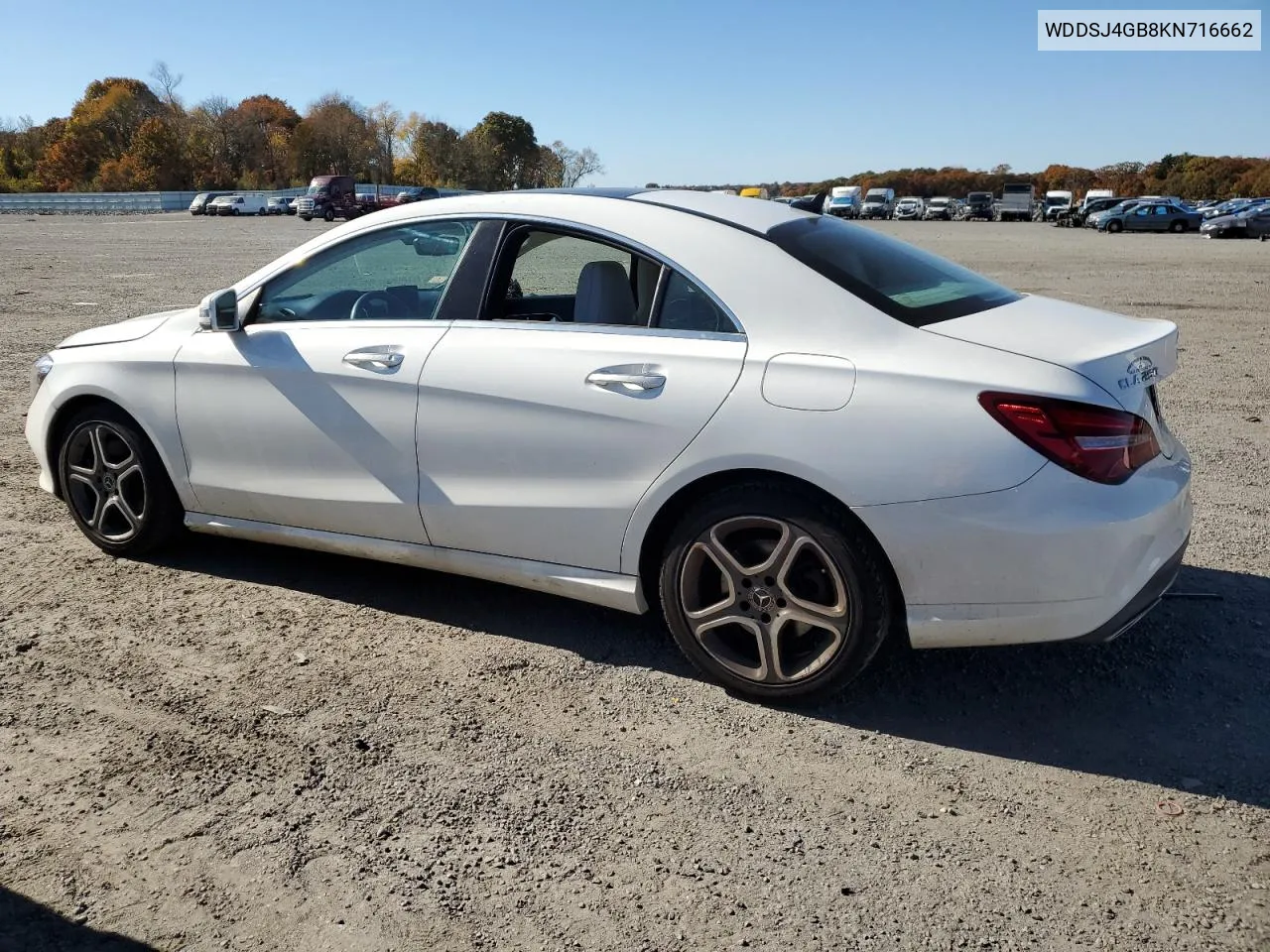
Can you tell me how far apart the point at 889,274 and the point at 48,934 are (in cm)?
316

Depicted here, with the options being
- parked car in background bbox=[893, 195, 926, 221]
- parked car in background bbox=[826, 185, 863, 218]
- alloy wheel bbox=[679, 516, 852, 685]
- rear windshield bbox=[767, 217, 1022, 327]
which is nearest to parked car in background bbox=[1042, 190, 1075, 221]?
parked car in background bbox=[893, 195, 926, 221]

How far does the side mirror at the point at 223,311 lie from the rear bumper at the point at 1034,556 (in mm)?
2773

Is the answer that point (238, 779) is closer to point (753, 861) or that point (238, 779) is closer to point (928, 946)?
point (753, 861)

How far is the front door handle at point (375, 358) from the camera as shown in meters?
4.08

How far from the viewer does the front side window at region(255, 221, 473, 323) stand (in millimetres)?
4234

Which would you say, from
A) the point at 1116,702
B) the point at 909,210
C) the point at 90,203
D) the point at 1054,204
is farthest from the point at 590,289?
the point at 90,203

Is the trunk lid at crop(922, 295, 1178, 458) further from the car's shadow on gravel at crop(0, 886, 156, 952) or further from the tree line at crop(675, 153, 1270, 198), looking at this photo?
the tree line at crop(675, 153, 1270, 198)

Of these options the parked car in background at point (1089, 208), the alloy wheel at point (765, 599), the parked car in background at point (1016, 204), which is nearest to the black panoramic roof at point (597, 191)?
the alloy wheel at point (765, 599)

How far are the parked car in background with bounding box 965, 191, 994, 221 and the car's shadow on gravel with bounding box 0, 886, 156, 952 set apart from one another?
77.1m

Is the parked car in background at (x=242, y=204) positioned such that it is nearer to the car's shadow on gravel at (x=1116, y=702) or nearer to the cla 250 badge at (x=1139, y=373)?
the car's shadow on gravel at (x=1116, y=702)

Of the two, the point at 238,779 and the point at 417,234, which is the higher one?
the point at 417,234

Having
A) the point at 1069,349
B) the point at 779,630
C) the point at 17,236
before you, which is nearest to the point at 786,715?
the point at 779,630

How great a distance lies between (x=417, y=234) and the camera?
170 inches

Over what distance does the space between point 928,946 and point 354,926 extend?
1.34 meters
